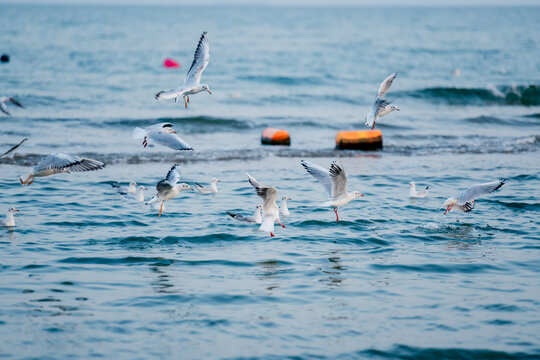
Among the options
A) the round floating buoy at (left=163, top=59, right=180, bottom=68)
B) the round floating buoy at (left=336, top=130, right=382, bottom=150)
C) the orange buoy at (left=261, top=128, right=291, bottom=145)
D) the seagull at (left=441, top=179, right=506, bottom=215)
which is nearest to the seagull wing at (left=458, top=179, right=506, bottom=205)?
the seagull at (left=441, top=179, right=506, bottom=215)

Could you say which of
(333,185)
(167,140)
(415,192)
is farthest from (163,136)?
(415,192)

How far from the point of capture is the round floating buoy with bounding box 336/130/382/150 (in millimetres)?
17578

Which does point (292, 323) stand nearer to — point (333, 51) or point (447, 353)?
point (447, 353)

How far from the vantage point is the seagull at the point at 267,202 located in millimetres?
9016

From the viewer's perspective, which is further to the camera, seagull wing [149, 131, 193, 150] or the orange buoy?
the orange buoy

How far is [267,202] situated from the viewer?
9227mm

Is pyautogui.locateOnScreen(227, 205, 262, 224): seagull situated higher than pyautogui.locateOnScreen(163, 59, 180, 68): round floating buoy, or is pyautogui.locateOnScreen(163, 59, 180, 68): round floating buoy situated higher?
pyautogui.locateOnScreen(163, 59, 180, 68): round floating buoy

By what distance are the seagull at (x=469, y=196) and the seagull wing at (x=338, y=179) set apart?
174 cm

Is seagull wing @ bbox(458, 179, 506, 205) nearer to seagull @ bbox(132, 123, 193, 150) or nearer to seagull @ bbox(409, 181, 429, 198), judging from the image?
seagull @ bbox(409, 181, 429, 198)

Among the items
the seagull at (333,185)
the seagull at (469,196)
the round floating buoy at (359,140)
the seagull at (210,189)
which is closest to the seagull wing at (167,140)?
the seagull at (333,185)

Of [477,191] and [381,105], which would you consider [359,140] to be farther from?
[477,191]

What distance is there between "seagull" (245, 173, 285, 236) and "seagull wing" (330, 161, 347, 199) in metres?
1.01

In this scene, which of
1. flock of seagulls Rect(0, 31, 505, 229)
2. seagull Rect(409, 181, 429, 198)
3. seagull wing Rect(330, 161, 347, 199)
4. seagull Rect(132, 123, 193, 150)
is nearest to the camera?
flock of seagulls Rect(0, 31, 505, 229)

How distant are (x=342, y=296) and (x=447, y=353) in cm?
158
